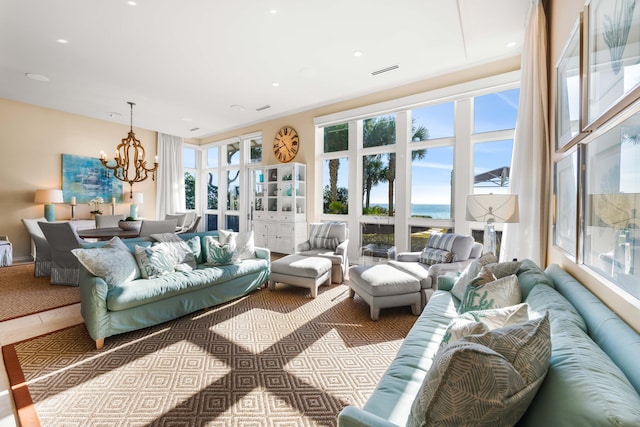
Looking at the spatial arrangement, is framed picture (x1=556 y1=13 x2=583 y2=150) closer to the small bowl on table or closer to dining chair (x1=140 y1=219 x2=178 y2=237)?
dining chair (x1=140 y1=219 x2=178 y2=237)

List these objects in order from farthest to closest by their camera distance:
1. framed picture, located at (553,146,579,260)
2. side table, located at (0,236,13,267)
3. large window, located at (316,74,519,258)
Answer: side table, located at (0,236,13,267) → large window, located at (316,74,519,258) → framed picture, located at (553,146,579,260)

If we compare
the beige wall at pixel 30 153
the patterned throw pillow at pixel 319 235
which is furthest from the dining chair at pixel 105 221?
the patterned throw pillow at pixel 319 235

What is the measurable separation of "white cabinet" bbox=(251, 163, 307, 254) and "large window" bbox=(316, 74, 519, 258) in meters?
0.50

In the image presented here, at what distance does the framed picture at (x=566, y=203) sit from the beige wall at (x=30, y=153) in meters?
7.83

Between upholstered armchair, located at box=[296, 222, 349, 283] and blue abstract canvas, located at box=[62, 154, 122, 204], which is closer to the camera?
upholstered armchair, located at box=[296, 222, 349, 283]

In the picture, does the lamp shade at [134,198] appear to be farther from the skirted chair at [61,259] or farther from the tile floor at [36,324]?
the tile floor at [36,324]

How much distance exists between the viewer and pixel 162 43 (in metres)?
3.38

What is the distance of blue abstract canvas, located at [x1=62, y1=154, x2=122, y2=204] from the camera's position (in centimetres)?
609

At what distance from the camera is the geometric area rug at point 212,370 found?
1721mm

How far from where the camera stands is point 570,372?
833 mm

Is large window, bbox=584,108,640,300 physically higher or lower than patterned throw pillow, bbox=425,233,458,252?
higher

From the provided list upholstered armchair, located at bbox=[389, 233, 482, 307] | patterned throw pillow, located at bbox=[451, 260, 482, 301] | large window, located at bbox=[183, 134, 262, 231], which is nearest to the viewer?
patterned throw pillow, located at bbox=[451, 260, 482, 301]

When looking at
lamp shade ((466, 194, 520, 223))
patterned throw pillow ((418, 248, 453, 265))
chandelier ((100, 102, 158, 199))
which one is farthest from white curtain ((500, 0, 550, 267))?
chandelier ((100, 102, 158, 199))

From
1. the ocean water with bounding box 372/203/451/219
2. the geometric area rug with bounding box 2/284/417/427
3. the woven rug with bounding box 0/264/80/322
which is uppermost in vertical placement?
the ocean water with bounding box 372/203/451/219
